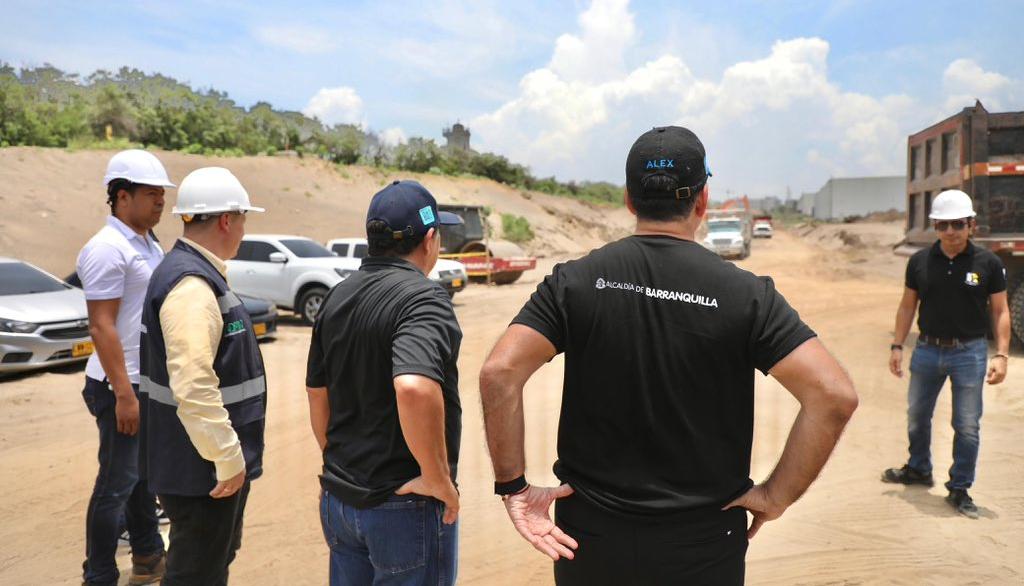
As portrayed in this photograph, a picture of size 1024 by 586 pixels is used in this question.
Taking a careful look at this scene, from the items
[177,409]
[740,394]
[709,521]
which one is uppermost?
[740,394]

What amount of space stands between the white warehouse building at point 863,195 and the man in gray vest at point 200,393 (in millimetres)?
76954

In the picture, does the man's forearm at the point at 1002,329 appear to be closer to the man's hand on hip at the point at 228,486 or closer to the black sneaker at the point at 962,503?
the black sneaker at the point at 962,503

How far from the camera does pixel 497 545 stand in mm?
4457

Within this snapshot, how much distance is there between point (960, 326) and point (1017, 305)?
574 centimetres

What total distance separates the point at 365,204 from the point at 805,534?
3485 cm

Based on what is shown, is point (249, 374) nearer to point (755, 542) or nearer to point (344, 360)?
point (344, 360)

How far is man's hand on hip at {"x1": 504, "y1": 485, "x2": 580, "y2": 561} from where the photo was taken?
6.77ft

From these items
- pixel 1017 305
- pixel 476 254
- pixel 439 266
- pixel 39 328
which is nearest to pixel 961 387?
pixel 1017 305

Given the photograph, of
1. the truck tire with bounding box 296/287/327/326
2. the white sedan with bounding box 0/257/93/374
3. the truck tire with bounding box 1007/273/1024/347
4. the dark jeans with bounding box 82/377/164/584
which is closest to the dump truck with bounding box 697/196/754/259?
the truck tire with bounding box 296/287/327/326

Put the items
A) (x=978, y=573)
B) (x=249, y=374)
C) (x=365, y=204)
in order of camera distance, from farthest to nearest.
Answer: (x=365, y=204)
(x=978, y=573)
(x=249, y=374)

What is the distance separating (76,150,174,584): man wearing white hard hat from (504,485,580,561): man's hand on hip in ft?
7.10

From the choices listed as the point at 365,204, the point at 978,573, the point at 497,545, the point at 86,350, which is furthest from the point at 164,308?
the point at 365,204

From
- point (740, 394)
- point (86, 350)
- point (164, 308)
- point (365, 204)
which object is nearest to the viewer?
point (740, 394)

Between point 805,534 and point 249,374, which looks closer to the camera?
point 249,374
